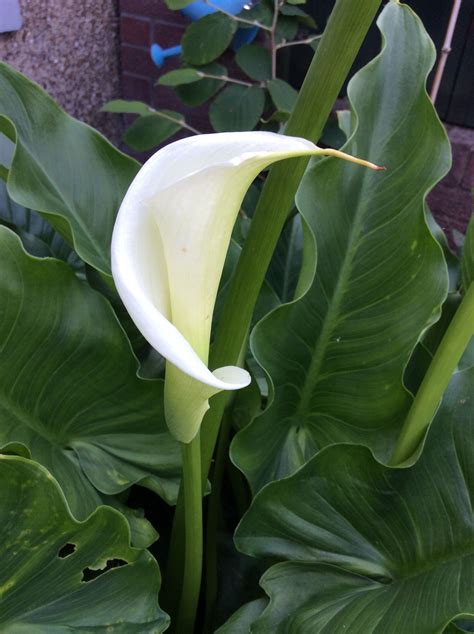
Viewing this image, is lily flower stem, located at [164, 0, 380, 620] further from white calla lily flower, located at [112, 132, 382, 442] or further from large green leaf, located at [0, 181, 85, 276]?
large green leaf, located at [0, 181, 85, 276]

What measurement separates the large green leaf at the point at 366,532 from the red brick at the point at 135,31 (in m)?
1.26

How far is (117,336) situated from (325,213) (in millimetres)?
209

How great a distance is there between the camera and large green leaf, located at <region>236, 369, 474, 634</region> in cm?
46

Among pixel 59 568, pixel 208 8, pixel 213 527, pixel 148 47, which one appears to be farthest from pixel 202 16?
pixel 59 568

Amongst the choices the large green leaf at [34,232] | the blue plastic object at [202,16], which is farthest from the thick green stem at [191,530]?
the blue plastic object at [202,16]

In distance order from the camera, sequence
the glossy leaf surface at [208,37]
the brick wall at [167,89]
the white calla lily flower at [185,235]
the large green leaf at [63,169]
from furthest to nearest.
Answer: the brick wall at [167,89], the glossy leaf surface at [208,37], the large green leaf at [63,169], the white calla lily flower at [185,235]

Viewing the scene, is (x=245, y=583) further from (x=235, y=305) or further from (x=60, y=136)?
(x=60, y=136)

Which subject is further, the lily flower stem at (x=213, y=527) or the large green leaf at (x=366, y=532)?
the lily flower stem at (x=213, y=527)

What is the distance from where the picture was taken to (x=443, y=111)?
1347 millimetres

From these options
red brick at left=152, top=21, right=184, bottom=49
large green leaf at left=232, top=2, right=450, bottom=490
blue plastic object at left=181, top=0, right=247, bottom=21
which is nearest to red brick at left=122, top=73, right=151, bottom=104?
red brick at left=152, top=21, right=184, bottom=49

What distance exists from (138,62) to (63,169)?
105 centimetres

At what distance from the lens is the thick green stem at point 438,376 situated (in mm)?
404

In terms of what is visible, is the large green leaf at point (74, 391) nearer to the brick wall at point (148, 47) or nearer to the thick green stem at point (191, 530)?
the thick green stem at point (191, 530)

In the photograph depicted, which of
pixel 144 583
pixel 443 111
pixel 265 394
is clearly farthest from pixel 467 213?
pixel 144 583
